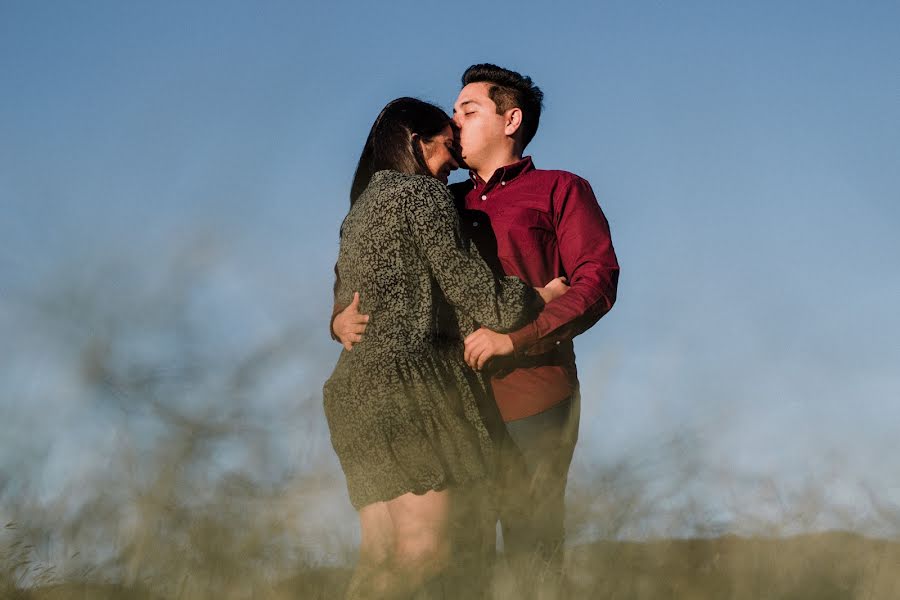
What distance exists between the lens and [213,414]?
1.67m

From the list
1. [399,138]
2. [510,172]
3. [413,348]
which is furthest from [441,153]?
[413,348]

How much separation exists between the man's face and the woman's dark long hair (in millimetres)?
302

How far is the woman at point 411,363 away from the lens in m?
2.21

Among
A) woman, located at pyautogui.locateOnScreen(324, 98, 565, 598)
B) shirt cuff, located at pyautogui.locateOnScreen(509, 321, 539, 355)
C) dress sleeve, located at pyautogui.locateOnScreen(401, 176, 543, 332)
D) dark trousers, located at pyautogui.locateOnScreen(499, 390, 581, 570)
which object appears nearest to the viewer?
dark trousers, located at pyautogui.locateOnScreen(499, 390, 581, 570)

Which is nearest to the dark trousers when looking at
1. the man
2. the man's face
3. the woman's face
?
the man

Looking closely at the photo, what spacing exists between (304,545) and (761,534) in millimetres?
899

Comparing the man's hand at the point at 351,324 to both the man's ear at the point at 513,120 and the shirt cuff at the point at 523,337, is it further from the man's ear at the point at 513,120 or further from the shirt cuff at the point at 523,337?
the man's ear at the point at 513,120

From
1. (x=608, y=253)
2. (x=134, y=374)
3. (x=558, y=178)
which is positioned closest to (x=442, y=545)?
(x=134, y=374)

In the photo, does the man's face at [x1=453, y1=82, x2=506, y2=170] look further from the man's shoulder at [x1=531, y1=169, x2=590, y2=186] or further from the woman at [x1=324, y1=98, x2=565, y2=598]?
the woman at [x1=324, y1=98, x2=565, y2=598]

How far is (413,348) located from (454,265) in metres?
0.23

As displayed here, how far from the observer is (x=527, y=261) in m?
2.81

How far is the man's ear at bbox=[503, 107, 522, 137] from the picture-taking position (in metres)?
3.24

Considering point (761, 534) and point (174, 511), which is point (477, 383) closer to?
point (761, 534)

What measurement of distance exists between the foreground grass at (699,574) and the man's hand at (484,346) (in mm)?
724
